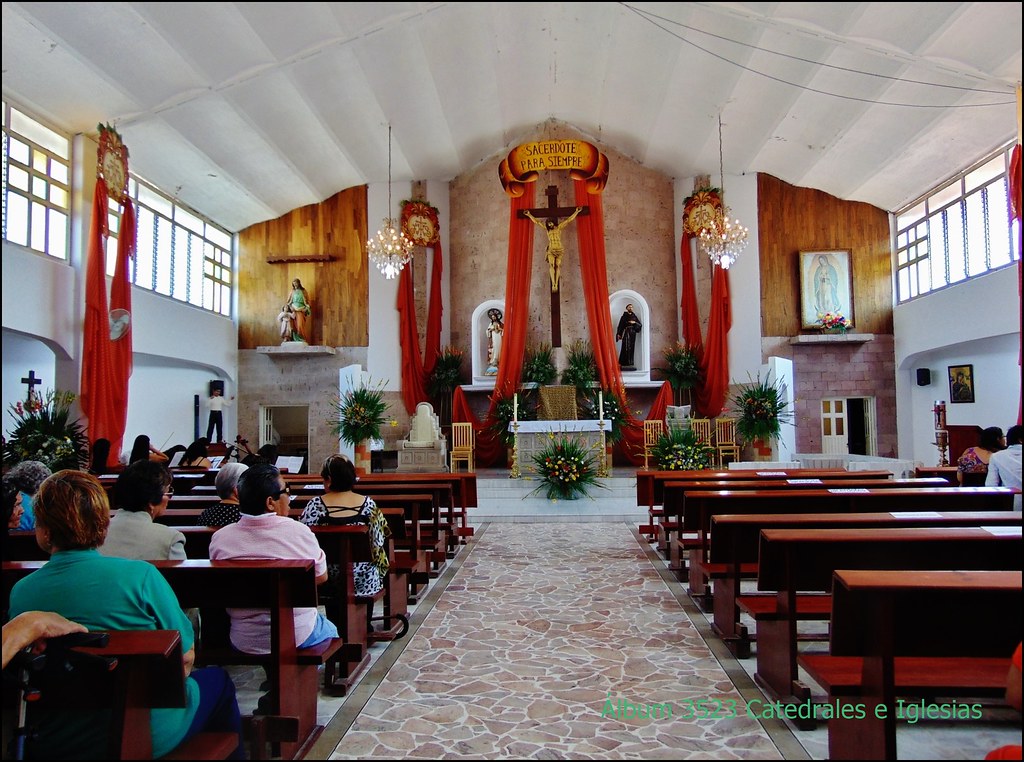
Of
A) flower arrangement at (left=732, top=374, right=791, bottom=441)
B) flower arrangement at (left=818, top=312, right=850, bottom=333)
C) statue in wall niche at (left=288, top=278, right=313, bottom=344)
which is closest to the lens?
flower arrangement at (left=732, top=374, right=791, bottom=441)

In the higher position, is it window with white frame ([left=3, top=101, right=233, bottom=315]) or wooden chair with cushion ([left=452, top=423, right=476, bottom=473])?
window with white frame ([left=3, top=101, right=233, bottom=315])

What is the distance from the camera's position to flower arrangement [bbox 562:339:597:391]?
39.8 ft

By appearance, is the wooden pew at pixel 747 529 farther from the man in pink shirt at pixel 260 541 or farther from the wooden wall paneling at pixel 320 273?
the wooden wall paneling at pixel 320 273

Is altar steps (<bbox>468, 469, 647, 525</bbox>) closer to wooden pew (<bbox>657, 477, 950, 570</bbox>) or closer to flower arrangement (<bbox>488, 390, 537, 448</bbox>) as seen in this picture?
flower arrangement (<bbox>488, 390, 537, 448</bbox>)

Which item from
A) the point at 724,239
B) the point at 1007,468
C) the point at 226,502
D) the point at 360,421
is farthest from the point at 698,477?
the point at 360,421

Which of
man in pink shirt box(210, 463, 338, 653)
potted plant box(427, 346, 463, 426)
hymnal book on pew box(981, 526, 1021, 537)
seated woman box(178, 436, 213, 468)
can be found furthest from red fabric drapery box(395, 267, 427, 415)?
hymnal book on pew box(981, 526, 1021, 537)

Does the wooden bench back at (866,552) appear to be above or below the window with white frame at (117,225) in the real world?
below

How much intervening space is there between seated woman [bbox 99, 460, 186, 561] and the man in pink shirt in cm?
20

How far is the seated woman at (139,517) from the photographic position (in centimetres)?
249

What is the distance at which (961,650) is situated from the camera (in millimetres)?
2008

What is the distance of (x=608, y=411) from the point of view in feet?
36.7

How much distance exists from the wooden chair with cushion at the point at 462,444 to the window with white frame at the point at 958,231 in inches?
295

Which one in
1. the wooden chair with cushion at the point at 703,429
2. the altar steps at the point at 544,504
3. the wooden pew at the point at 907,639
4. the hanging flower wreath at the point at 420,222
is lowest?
the altar steps at the point at 544,504

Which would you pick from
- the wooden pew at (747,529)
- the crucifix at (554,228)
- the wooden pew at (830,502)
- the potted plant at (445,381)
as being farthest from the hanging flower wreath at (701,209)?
the wooden pew at (747,529)
